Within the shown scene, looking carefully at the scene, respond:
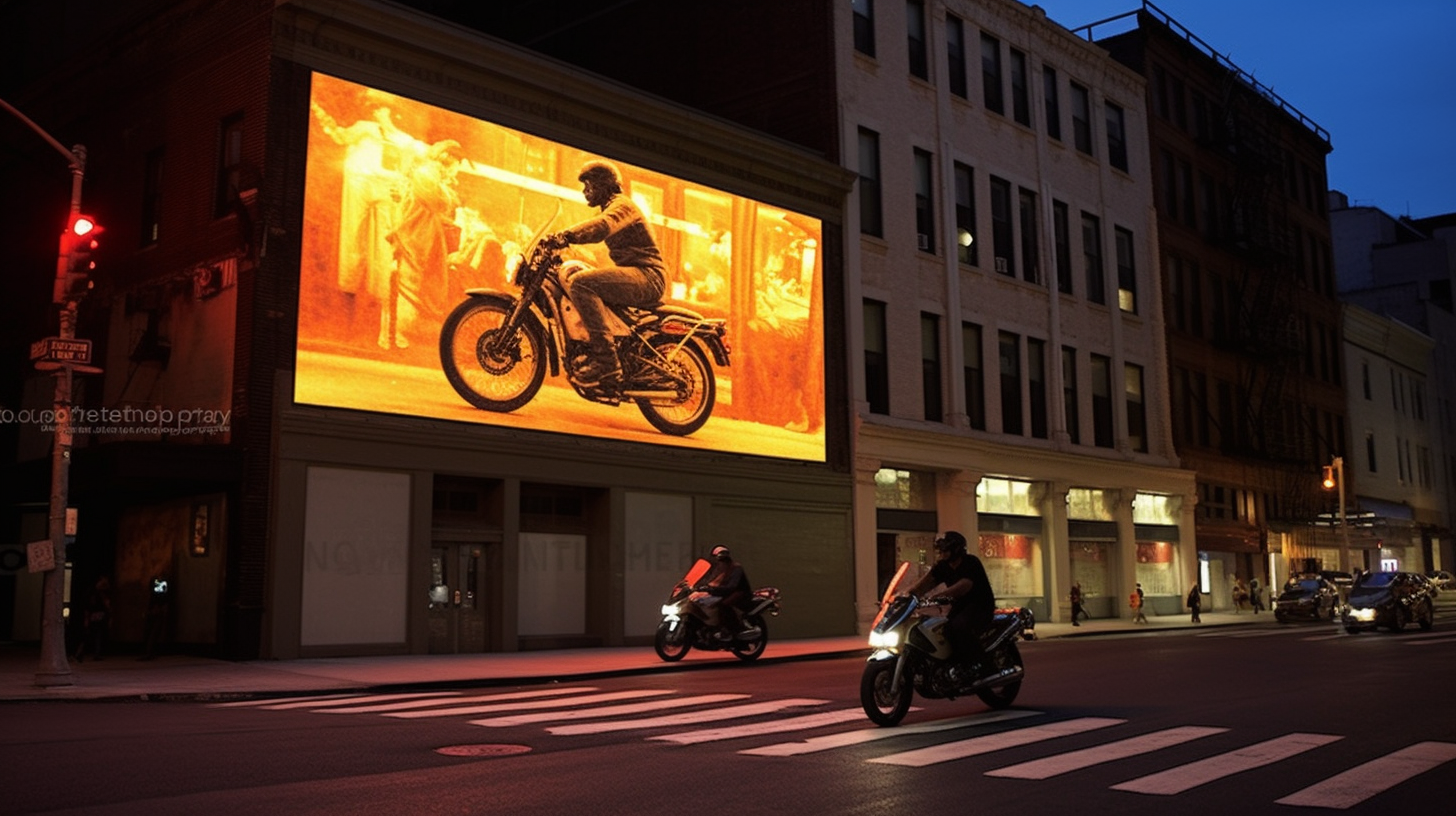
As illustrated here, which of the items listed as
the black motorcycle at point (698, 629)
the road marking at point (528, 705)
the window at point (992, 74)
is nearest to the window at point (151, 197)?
the black motorcycle at point (698, 629)

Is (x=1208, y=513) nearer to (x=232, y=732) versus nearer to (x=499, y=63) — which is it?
(x=499, y=63)

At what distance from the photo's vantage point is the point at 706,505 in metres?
29.9

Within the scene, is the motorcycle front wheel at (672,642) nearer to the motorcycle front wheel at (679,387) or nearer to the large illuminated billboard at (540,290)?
the large illuminated billboard at (540,290)

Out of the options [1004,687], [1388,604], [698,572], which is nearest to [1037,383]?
[1388,604]

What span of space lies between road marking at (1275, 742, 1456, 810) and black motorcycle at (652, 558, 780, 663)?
13442mm

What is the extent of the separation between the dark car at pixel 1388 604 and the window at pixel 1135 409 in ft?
44.9

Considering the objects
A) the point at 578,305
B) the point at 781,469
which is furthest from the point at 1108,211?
the point at 578,305

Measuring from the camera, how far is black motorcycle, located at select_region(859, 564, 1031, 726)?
12.8 m

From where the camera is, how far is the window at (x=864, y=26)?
36719 mm

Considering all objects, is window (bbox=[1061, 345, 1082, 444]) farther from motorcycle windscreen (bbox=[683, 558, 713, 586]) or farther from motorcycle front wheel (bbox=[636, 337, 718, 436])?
motorcycle windscreen (bbox=[683, 558, 713, 586])

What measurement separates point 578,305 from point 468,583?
20.5 feet

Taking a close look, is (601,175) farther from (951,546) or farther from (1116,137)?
(1116,137)

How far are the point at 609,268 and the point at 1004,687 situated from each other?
16.3m

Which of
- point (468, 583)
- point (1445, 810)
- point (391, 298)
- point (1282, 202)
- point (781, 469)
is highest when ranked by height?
point (1282, 202)
